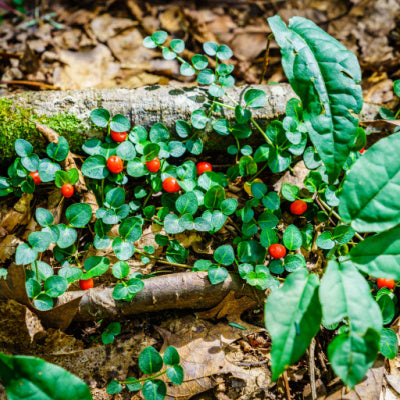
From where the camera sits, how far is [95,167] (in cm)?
228

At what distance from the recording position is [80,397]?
1508 millimetres

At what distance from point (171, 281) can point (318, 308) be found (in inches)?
38.0

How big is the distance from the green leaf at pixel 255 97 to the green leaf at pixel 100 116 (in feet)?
3.36

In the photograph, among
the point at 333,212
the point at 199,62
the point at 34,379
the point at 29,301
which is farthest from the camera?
the point at 199,62

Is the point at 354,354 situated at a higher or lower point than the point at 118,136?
lower

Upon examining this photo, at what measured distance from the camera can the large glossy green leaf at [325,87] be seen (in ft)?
5.67

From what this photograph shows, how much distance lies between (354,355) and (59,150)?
210cm

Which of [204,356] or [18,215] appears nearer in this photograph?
[204,356]

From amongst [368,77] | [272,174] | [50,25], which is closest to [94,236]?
[272,174]

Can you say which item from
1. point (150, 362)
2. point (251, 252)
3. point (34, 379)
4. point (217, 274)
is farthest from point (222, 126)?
point (34, 379)

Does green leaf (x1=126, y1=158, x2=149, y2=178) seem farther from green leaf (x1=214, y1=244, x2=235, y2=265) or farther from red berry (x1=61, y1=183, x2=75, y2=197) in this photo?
green leaf (x1=214, y1=244, x2=235, y2=265)

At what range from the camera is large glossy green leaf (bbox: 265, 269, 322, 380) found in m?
1.34

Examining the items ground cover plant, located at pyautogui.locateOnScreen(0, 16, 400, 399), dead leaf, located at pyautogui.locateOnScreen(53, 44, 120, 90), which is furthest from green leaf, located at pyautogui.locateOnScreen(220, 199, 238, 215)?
dead leaf, located at pyautogui.locateOnScreen(53, 44, 120, 90)

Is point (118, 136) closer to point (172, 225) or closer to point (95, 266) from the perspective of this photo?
point (172, 225)
